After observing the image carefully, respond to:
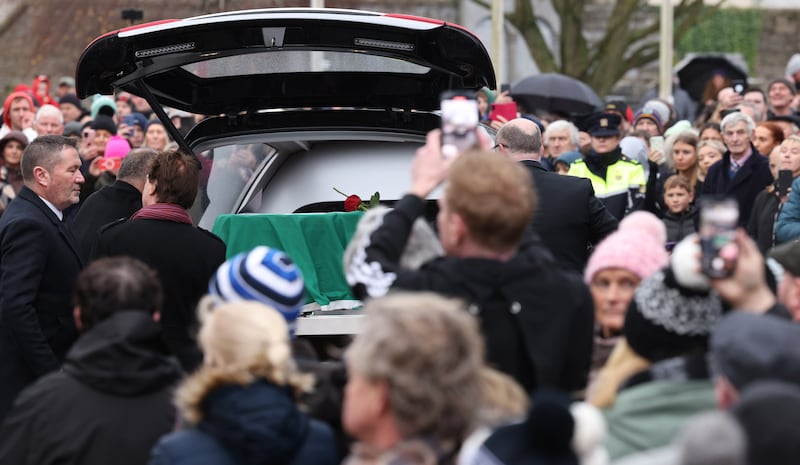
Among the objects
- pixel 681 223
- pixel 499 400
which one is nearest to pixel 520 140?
pixel 681 223

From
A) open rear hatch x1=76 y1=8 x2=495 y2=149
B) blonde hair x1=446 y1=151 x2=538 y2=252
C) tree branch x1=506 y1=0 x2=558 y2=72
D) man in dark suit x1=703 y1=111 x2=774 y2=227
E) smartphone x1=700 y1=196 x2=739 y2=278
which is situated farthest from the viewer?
tree branch x1=506 y1=0 x2=558 y2=72

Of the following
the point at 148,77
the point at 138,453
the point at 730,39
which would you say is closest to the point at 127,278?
the point at 138,453

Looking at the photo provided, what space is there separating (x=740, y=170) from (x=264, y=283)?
726cm

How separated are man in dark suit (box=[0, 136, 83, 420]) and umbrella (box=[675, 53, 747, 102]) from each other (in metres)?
12.7

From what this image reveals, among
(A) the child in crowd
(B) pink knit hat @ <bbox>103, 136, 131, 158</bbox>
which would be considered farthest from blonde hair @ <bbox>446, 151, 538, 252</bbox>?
(B) pink knit hat @ <bbox>103, 136, 131, 158</bbox>

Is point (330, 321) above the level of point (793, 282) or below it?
below

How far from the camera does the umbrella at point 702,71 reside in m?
18.0

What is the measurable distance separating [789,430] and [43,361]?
3.96 metres

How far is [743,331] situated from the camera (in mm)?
3336

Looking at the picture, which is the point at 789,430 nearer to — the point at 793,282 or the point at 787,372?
the point at 787,372

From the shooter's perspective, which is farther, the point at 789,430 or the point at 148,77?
the point at 148,77

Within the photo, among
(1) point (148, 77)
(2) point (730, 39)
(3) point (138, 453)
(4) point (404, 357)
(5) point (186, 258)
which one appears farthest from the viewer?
(2) point (730, 39)

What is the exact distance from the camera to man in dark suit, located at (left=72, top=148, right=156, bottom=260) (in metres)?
7.25

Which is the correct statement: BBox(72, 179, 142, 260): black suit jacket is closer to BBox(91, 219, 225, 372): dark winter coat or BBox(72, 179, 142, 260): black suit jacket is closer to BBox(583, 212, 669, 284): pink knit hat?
BBox(91, 219, 225, 372): dark winter coat
